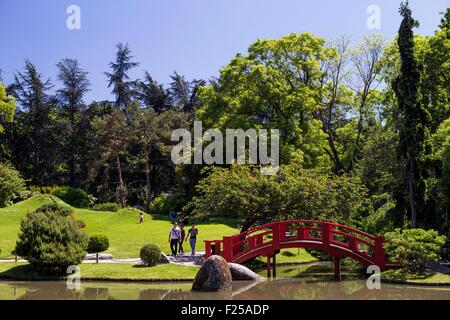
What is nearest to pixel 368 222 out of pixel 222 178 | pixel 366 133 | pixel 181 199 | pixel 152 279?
pixel 222 178

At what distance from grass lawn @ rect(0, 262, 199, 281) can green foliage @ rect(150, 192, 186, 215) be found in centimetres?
2486

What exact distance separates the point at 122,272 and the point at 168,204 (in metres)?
27.1

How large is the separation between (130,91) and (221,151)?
2729 centimetres

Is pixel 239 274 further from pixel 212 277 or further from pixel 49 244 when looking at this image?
pixel 49 244

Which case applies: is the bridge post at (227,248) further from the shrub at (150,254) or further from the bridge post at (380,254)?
Result: the bridge post at (380,254)

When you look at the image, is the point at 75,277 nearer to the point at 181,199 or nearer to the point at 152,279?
the point at 152,279

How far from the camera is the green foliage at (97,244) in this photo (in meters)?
29.7

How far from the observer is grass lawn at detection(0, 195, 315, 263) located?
3158cm

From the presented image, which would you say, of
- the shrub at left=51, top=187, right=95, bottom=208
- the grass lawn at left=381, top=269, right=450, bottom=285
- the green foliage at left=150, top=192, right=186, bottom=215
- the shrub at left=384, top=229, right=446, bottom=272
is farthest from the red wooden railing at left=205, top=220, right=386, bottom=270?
the shrub at left=51, top=187, right=95, bottom=208

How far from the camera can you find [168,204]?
50906mm

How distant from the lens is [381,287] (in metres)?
21.7

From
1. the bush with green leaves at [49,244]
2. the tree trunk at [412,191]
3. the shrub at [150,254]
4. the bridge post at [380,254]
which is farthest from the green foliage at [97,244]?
the tree trunk at [412,191]

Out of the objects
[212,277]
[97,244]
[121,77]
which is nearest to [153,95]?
[121,77]

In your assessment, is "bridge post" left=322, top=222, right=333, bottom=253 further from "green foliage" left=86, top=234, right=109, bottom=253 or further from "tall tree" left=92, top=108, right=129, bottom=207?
"tall tree" left=92, top=108, right=129, bottom=207
